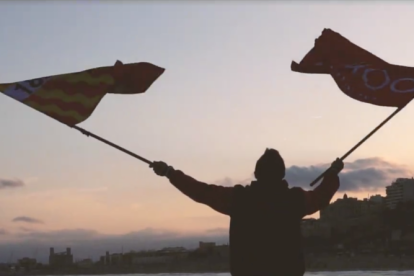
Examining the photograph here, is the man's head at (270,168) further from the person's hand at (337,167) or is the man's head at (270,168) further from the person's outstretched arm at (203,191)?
the person's hand at (337,167)

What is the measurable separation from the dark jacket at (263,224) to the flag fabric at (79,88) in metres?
1.95

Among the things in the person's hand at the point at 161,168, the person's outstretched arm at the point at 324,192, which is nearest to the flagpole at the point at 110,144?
the person's hand at the point at 161,168

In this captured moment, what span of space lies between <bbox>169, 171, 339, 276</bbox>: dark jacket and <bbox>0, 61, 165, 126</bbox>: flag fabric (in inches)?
76.9

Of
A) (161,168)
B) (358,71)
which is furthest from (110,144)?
(358,71)

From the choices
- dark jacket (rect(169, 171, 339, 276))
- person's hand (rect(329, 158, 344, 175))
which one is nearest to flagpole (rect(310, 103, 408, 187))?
person's hand (rect(329, 158, 344, 175))

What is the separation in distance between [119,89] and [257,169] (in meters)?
2.20

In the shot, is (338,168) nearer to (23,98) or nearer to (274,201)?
(274,201)

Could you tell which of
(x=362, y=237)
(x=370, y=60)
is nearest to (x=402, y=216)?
(x=362, y=237)

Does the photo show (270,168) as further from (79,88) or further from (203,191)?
(79,88)

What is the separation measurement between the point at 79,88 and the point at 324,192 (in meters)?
2.55

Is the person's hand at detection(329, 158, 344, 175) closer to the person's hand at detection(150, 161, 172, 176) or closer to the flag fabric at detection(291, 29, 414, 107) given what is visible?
the flag fabric at detection(291, 29, 414, 107)

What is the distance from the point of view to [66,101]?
7.05m

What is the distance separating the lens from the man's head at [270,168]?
539cm

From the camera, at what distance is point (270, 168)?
539cm
